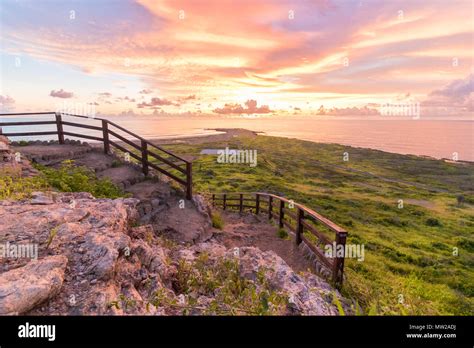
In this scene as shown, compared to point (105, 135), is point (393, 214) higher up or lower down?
lower down

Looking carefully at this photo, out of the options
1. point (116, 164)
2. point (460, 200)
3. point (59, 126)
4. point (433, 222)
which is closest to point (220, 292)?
point (116, 164)

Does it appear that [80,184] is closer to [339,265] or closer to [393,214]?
[339,265]

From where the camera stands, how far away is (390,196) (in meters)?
40.1

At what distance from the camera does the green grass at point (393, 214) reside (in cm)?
970

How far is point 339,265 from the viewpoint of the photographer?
17.2 ft

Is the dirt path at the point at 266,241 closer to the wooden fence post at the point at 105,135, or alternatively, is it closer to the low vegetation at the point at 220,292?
the low vegetation at the point at 220,292

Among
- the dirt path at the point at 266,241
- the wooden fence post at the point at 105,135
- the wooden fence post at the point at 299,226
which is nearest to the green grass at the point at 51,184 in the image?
the wooden fence post at the point at 105,135

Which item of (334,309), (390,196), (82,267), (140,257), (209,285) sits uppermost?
(82,267)

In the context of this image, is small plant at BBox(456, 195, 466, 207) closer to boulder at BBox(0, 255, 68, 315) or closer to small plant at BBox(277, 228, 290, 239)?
small plant at BBox(277, 228, 290, 239)

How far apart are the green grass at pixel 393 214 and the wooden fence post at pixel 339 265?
0.19m

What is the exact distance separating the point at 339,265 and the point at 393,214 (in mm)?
29872

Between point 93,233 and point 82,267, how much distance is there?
0.78 metres
